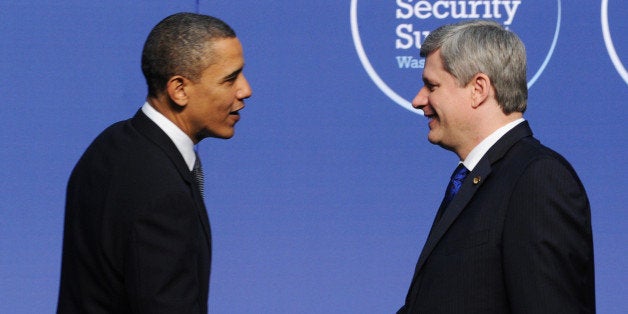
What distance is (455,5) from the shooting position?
3.71 meters

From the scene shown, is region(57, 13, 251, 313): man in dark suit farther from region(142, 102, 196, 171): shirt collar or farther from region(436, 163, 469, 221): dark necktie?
region(436, 163, 469, 221): dark necktie

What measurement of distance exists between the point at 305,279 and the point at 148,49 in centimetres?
179

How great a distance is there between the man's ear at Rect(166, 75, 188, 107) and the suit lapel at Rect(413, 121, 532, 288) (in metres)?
0.59

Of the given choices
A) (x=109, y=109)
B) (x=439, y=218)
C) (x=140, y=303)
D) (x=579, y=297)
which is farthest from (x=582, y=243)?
(x=109, y=109)

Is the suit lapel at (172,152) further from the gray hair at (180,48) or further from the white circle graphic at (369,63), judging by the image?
the white circle graphic at (369,63)

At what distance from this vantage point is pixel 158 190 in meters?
2.01

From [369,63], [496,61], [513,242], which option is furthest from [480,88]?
[369,63]

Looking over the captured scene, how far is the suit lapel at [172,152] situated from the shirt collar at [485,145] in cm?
57

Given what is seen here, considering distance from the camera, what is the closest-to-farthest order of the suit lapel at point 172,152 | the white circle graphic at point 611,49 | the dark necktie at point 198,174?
the suit lapel at point 172,152 < the dark necktie at point 198,174 < the white circle graphic at point 611,49

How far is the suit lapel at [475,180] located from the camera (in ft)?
7.11

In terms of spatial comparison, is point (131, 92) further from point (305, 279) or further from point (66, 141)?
point (305, 279)

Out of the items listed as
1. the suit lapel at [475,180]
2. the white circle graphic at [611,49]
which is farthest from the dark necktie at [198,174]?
the white circle graphic at [611,49]

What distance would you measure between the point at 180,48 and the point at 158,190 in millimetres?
312

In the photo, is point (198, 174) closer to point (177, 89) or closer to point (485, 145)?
point (177, 89)
